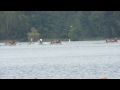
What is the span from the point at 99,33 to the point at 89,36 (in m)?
1.88

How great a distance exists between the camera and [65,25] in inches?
3012

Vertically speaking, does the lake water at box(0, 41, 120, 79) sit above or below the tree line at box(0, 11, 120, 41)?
below

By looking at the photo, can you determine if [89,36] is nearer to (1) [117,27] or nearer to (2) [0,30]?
(1) [117,27]

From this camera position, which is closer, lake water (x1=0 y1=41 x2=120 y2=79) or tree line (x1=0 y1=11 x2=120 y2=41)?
lake water (x1=0 y1=41 x2=120 y2=79)

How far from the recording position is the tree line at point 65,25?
243 feet

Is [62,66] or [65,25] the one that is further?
[65,25]

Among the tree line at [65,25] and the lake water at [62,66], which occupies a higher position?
the tree line at [65,25]

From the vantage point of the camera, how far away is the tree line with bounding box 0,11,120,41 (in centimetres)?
7394

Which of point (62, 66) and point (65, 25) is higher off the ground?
point (65, 25)

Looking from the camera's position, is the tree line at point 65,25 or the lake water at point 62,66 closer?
the lake water at point 62,66
